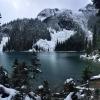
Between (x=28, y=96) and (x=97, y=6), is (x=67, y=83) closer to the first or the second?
(x=28, y=96)

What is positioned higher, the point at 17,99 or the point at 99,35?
the point at 99,35

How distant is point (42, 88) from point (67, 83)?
257 centimetres

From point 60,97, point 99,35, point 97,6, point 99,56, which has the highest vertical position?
point 97,6

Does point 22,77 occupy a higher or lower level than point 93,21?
lower

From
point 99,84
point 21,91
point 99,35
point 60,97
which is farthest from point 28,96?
point 99,84

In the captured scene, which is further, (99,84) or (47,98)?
(99,84)

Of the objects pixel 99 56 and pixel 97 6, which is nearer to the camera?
pixel 97 6

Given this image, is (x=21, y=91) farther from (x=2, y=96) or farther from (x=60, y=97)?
(x=60, y=97)

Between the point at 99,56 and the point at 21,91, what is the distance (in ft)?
17.5

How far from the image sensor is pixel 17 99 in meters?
18.0

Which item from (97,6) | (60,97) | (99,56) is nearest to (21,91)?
(60,97)

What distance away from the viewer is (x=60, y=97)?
72.9 ft

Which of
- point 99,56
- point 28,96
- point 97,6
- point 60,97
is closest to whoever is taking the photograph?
point 97,6

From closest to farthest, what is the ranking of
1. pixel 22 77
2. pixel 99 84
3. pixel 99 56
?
pixel 99 56, pixel 22 77, pixel 99 84
